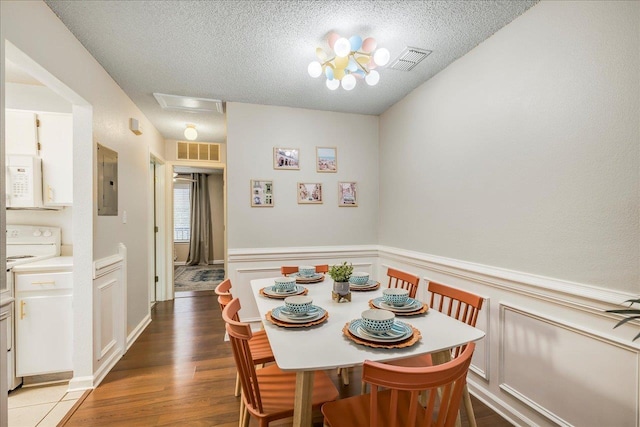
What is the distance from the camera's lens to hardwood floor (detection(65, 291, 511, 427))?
1878 mm

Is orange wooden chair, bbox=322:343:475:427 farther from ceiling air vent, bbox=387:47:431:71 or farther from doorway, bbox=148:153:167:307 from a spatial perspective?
doorway, bbox=148:153:167:307

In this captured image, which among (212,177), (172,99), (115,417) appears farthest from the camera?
(212,177)

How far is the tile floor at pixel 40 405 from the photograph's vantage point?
1.85 m

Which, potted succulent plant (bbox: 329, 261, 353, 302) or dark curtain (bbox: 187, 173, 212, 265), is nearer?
potted succulent plant (bbox: 329, 261, 353, 302)

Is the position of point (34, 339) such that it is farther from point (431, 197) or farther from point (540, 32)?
point (540, 32)

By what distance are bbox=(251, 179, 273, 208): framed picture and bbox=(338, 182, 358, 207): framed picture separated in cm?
82

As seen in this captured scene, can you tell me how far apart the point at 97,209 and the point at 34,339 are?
3.41ft

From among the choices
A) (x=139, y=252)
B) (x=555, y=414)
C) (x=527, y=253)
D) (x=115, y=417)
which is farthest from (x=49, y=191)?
(x=555, y=414)

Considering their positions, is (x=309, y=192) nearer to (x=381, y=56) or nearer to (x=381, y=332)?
(x=381, y=56)

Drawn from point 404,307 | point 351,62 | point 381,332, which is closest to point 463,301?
point 404,307

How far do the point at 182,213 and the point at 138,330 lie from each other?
4.99 meters

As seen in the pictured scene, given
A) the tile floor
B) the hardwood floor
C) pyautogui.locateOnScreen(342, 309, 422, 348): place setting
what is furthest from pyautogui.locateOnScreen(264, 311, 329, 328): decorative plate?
the tile floor

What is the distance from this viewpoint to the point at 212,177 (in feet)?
25.2

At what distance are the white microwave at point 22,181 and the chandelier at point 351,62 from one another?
2.34 m
